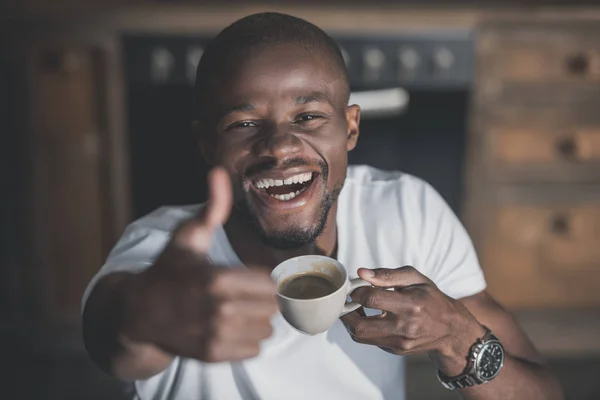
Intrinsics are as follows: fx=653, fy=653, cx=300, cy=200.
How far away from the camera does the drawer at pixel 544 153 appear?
1851mm

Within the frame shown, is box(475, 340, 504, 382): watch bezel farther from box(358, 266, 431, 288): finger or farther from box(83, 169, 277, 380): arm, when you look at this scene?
box(83, 169, 277, 380): arm

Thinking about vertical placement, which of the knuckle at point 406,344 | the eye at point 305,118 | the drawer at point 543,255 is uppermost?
the eye at point 305,118

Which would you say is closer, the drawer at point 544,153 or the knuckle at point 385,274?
the knuckle at point 385,274

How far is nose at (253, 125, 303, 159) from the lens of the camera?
0.88 metres

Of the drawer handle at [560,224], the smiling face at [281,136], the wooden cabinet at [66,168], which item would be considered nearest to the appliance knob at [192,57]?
the wooden cabinet at [66,168]

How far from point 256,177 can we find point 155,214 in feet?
0.64

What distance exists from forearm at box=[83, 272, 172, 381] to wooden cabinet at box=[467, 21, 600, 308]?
4.38 feet

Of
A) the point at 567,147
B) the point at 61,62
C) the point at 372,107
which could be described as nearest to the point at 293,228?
the point at 372,107

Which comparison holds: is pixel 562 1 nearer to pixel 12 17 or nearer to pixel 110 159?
pixel 110 159

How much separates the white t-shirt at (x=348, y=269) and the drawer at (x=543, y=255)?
963 millimetres

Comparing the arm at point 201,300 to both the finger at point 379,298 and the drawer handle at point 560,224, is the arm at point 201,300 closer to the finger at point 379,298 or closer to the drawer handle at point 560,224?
the finger at point 379,298

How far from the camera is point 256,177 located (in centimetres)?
91

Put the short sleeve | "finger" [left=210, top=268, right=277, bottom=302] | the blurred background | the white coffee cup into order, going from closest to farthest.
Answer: "finger" [left=210, top=268, right=277, bottom=302]
the white coffee cup
the short sleeve
the blurred background

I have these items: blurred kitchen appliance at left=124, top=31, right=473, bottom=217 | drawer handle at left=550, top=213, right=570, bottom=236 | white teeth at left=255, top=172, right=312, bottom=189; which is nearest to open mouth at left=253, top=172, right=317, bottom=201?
white teeth at left=255, top=172, right=312, bottom=189
